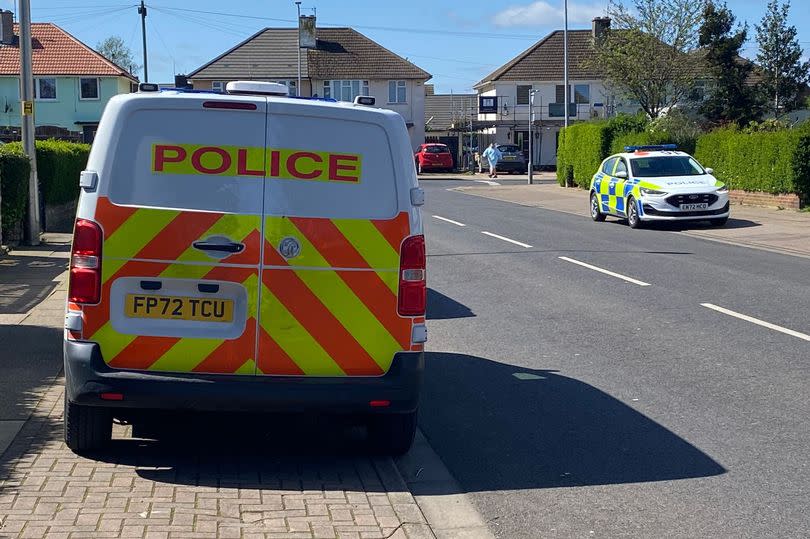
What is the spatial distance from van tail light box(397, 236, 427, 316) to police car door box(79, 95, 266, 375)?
749mm

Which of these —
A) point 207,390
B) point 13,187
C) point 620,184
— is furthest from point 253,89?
point 620,184

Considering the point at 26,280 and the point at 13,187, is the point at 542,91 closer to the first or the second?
the point at 13,187

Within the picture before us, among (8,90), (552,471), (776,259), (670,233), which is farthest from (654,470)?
(8,90)

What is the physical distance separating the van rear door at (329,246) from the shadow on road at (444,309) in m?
5.69

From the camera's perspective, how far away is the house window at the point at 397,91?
252ft

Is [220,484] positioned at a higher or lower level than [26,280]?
lower

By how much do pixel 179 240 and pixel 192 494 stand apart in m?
1.24

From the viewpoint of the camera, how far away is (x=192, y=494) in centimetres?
555

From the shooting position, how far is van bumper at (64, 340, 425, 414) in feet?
18.9

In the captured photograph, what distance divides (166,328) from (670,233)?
59.4 feet

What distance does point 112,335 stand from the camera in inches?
228

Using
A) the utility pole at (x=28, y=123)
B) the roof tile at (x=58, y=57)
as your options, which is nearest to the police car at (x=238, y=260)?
the utility pole at (x=28, y=123)

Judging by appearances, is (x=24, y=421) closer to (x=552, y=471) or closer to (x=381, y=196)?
(x=381, y=196)

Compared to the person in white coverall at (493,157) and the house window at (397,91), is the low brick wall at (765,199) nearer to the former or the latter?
the person in white coverall at (493,157)
